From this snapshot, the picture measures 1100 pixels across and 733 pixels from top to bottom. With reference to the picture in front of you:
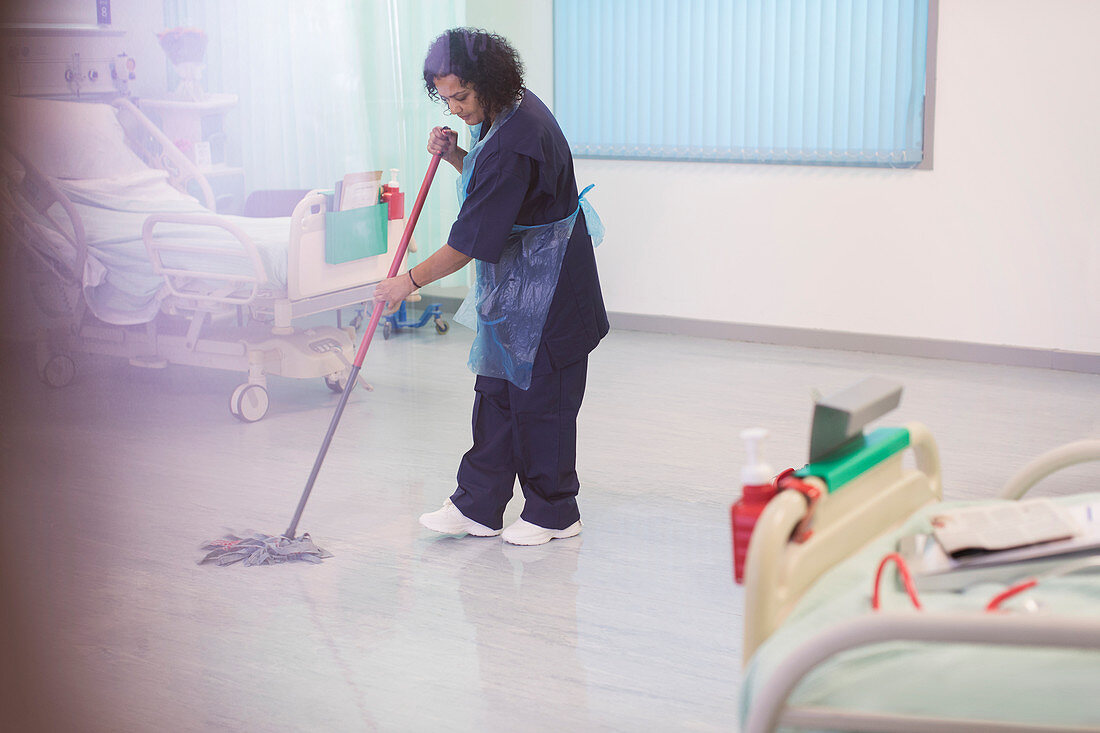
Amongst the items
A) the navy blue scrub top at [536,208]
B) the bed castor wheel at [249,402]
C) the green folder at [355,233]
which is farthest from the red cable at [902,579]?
Result: the green folder at [355,233]

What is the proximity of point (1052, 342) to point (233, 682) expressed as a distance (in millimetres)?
3268

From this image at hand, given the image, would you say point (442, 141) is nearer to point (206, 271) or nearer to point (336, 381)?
point (206, 271)

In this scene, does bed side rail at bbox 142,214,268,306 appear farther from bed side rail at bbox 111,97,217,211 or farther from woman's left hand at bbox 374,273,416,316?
woman's left hand at bbox 374,273,416,316

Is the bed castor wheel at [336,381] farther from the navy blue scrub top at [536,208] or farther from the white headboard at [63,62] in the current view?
the white headboard at [63,62]

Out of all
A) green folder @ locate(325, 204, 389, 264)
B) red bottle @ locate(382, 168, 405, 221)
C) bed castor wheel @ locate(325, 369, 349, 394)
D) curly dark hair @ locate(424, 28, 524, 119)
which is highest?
curly dark hair @ locate(424, 28, 524, 119)

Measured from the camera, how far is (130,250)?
2.02 metres

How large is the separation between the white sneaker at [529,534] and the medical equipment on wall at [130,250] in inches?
26.2

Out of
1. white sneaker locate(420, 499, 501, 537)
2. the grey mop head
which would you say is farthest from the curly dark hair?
the grey mop head

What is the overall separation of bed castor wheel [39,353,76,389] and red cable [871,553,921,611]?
1.40 metres

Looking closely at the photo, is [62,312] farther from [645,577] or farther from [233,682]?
[645,577]

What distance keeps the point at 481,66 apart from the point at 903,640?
167 cm

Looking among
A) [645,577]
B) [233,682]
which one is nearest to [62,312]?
[233,682]

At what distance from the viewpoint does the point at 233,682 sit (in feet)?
6.69

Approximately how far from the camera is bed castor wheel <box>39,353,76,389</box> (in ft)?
6.24
